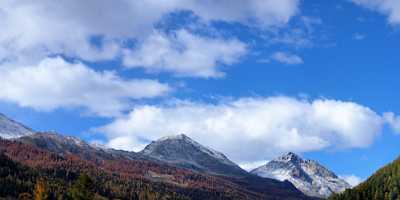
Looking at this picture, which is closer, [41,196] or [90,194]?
[90,194]

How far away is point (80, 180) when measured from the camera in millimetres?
158625

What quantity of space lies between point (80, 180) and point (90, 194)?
681 cm

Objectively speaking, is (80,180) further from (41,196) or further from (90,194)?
(41,196)

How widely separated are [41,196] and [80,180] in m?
23.4

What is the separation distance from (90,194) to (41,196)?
20699mm

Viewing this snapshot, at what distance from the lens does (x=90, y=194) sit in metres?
163

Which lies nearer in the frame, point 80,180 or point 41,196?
point 80,180

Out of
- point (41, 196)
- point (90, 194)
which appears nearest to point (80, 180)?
point (90, 194)

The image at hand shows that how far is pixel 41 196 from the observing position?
175 metres
